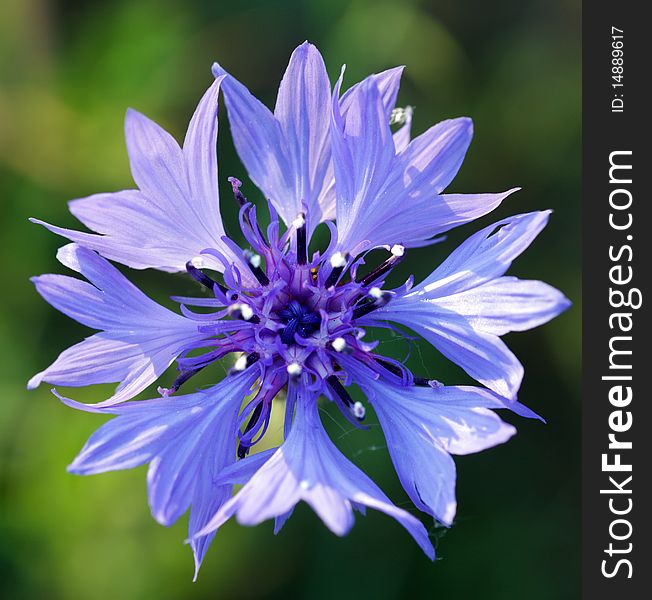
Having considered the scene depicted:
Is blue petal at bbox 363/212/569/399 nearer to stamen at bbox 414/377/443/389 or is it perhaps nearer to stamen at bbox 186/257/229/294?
stamen at bbox 414/377/443/389

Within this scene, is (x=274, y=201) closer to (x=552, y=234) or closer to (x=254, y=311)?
(x=254, y=311)

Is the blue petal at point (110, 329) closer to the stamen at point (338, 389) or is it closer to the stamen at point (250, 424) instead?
the stamen at point (250, 424)

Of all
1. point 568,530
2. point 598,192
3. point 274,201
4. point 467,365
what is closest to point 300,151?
point 274,201

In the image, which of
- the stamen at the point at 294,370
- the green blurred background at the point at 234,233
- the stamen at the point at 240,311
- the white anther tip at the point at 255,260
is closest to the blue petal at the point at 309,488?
the stamen at the point at 294,370

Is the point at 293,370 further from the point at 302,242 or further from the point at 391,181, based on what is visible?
the point at 391,181

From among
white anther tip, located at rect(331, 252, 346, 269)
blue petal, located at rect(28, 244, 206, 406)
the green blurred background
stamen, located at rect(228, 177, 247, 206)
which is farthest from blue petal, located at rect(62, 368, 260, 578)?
the green blurred background

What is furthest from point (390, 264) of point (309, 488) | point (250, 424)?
point (309, 488)

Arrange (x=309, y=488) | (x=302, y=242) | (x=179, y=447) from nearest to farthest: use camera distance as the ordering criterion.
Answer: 1. (x=309, y=488)
2. (x=179, y=447)
3. (x=302, y=242)
